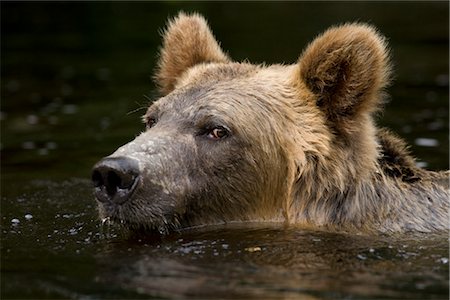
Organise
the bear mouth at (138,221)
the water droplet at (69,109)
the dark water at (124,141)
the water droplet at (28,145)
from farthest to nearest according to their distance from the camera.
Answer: the water droplet at (69,109) < the water droplet at (28,145) < the bear mouth at (138,221) < the dark water at (124,141)

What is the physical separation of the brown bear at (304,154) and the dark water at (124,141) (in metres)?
0.21

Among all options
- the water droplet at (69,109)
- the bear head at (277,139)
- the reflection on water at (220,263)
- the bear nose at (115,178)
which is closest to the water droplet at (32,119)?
the water droplet at (69,109)

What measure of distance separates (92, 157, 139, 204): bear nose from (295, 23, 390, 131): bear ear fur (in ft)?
6.16

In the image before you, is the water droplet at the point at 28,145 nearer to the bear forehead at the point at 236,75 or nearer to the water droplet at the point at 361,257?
the bear forehead at the point at 236,75

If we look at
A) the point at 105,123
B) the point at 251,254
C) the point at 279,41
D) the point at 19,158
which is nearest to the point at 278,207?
the point at 251,254

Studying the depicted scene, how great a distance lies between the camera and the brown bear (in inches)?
334

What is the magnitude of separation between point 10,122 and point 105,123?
1.62 meters

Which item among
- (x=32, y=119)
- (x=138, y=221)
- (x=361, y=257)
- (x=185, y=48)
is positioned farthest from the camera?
(x=32, y=119)

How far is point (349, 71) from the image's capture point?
8.59 metres

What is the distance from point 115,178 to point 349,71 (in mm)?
2255

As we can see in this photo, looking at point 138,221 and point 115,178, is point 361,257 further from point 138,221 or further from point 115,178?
point 115,178

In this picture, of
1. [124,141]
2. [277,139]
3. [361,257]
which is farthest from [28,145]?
[361,257]

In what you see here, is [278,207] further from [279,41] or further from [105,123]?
[279,41]

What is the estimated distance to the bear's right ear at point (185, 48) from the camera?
32.7 ft
